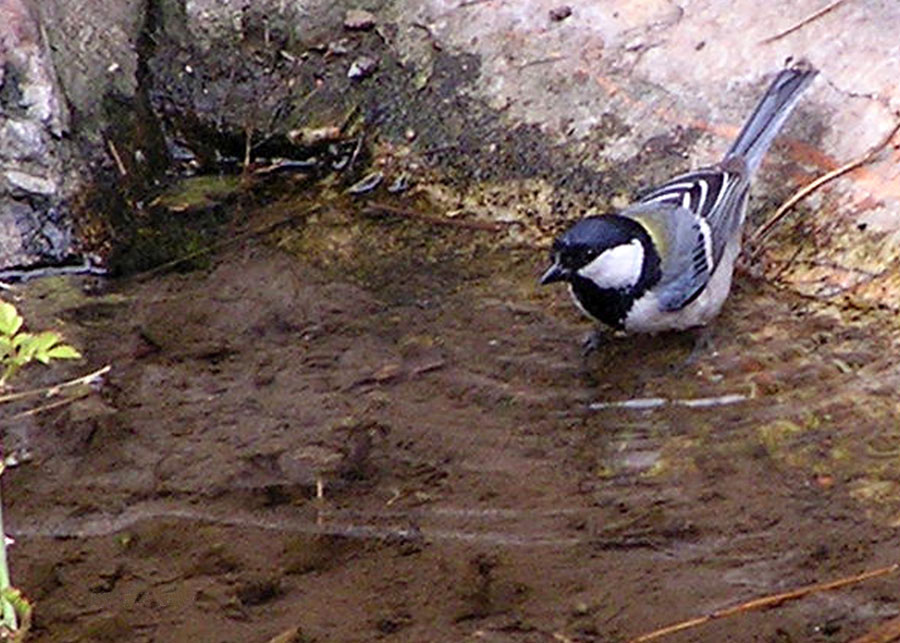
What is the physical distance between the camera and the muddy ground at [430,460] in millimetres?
4160

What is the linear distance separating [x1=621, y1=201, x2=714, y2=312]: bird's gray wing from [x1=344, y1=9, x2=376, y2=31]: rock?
4.95 feet

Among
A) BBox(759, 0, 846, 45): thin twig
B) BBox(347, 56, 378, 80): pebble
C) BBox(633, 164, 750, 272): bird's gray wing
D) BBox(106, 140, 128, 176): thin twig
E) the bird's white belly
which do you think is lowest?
the bird's white belly

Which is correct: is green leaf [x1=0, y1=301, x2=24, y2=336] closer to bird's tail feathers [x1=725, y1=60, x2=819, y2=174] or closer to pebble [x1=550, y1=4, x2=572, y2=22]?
bird's tail feathers [x1=725, y1=60, x2=819, y2=174]

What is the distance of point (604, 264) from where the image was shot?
17.6 ft

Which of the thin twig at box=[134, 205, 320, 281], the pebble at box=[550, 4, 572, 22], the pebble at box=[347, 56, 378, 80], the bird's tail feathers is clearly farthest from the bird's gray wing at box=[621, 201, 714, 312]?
the pebble at box=[347, 56, 378, 80]

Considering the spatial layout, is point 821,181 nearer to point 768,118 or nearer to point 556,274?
point 768,118

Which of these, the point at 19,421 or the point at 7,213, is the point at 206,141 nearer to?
the point at 7,213

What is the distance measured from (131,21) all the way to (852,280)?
3.10 m

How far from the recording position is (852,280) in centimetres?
549

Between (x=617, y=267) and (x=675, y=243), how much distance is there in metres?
0.33

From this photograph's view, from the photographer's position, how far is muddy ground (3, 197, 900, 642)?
4160 millimetres

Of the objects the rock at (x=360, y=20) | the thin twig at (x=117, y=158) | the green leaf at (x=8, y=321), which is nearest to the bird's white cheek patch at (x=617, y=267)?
the rock at (x=360, y=20)

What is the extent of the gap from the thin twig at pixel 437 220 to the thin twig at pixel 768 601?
2.31m

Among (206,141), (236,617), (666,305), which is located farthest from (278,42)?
(236,617)
